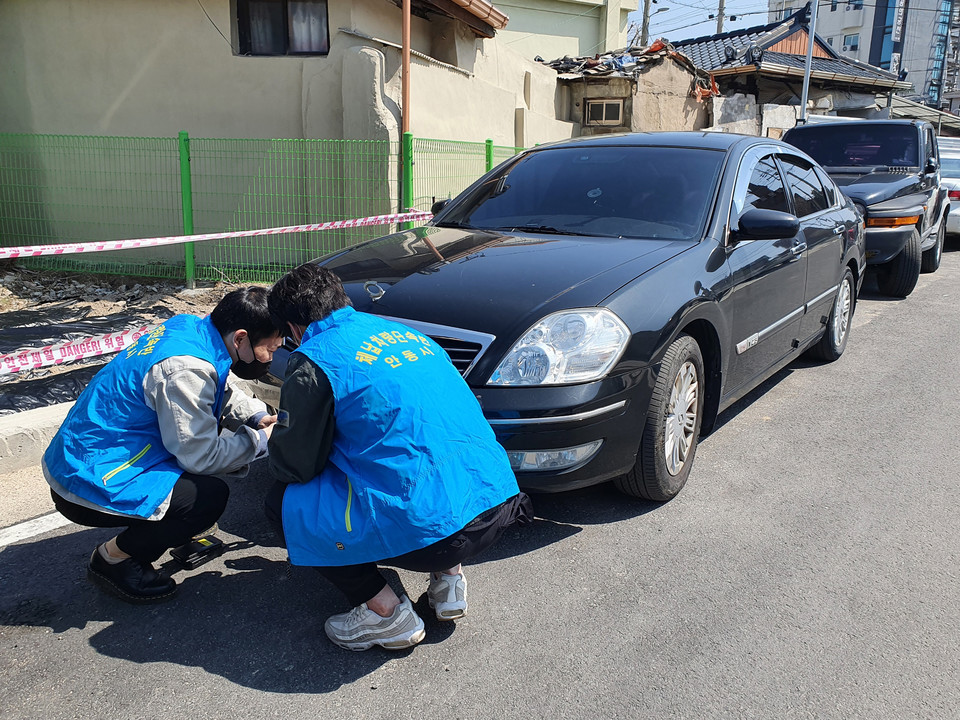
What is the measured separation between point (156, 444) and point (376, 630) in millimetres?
1006

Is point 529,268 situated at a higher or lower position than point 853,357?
higher

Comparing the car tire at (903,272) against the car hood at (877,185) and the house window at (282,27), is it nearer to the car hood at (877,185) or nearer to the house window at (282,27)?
the car hood at (877,185)

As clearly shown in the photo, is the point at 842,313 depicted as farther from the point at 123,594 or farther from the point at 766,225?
the point at 123,594

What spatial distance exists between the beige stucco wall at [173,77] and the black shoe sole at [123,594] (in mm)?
7418

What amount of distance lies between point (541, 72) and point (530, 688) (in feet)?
50.8

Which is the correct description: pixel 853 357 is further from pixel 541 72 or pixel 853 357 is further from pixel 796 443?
pixel 541 72

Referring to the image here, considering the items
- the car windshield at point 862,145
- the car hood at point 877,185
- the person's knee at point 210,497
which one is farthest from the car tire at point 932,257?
the person's knee at point 210,497

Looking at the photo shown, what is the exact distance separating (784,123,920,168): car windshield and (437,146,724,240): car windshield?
6.27 m

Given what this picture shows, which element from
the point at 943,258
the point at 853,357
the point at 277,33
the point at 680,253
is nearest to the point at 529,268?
the point at 680,253

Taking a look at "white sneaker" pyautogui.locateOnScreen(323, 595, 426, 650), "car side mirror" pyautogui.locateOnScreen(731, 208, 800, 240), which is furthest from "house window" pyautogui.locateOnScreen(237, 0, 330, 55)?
"white sneaker" pyautogui.locateOnScreen(323, 595, 426, 650)

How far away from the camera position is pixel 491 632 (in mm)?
2727

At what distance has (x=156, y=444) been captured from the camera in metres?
2.82

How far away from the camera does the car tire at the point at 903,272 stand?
327 inches

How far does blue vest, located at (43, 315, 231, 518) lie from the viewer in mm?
2725
